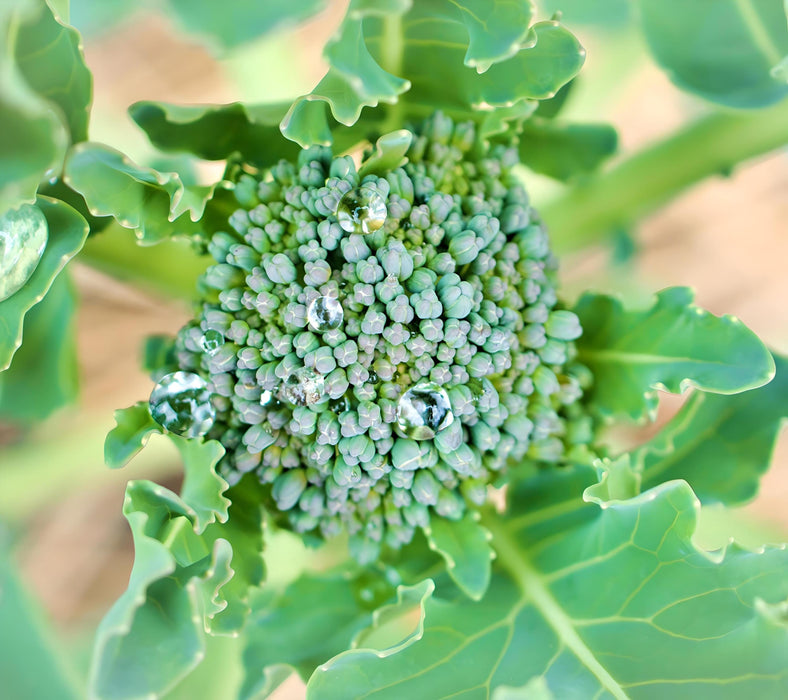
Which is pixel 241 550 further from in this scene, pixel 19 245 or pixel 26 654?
pixel 26 654

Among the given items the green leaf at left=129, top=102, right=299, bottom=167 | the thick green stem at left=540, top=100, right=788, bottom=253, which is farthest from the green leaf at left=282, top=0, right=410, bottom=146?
the thick green stem at left=540, top=100, right=788, bottom=253

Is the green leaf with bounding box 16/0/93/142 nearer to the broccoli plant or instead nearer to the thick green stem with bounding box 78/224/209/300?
the broccoli plant

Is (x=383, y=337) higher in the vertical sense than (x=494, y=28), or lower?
lower

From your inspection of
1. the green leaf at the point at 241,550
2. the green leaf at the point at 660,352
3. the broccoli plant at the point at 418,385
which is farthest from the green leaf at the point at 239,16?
the green leaf at the point at 241,550

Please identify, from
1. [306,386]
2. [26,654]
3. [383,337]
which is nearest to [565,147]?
[383,337]

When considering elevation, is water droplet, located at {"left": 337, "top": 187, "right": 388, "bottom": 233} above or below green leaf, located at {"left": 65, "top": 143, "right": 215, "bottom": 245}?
below

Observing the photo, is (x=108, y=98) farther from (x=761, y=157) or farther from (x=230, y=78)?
(x=761, y=157)
